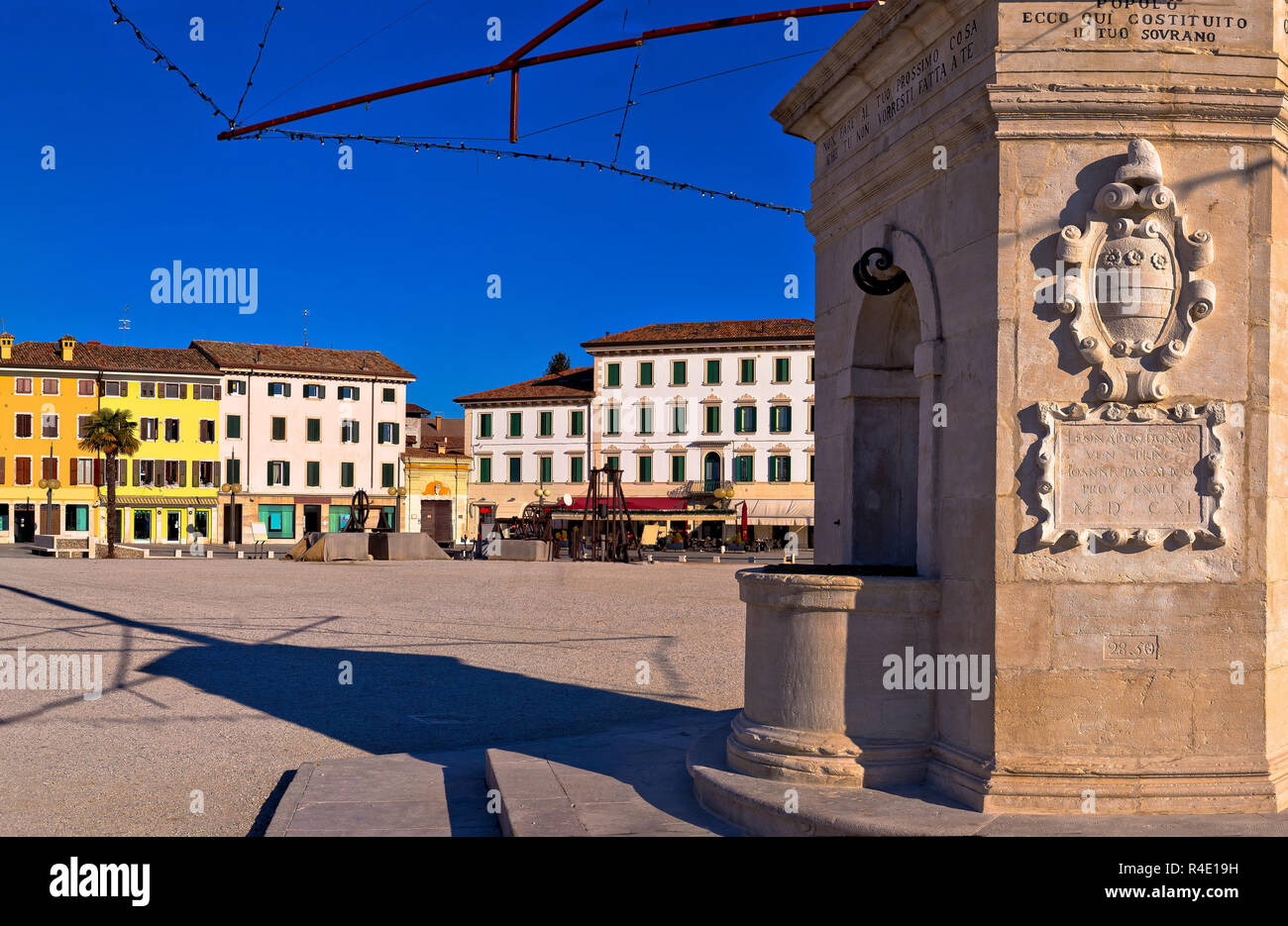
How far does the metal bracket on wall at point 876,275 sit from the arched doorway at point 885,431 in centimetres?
38

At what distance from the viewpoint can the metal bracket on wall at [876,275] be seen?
6.43 m

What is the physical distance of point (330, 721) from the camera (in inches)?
360

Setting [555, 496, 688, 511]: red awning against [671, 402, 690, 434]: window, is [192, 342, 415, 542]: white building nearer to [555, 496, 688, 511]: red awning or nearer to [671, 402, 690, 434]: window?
[555, 496, 688, 511]: red awning

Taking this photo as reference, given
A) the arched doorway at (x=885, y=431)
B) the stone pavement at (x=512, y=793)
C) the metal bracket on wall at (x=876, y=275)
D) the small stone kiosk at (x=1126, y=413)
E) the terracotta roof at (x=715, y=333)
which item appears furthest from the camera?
the terracotta roof at (x=715, y=333)

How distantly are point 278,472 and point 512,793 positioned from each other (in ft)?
196

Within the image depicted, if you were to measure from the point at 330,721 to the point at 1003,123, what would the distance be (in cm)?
683

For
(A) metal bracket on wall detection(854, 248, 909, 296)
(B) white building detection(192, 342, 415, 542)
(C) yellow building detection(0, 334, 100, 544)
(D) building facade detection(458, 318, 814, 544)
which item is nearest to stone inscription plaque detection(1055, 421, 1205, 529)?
(A) metal bracket on wall detection(854, 248, 909, 296)

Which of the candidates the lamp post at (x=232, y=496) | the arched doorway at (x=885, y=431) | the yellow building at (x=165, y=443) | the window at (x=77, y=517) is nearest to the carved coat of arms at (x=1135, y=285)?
the arched doorway at (x=885, y=431)

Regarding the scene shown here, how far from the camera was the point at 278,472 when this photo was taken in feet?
205

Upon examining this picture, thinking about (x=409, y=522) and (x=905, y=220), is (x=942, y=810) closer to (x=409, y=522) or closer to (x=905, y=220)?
(x=905, y=220)

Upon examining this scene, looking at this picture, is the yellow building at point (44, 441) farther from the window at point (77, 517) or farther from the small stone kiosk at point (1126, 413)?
the small stone kiosk at point (1126, 413)

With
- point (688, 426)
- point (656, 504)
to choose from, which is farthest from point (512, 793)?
point (688, 426)

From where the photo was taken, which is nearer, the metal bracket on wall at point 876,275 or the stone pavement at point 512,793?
the stone pavement at point 512,793

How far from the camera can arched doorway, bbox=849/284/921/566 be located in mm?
7047
